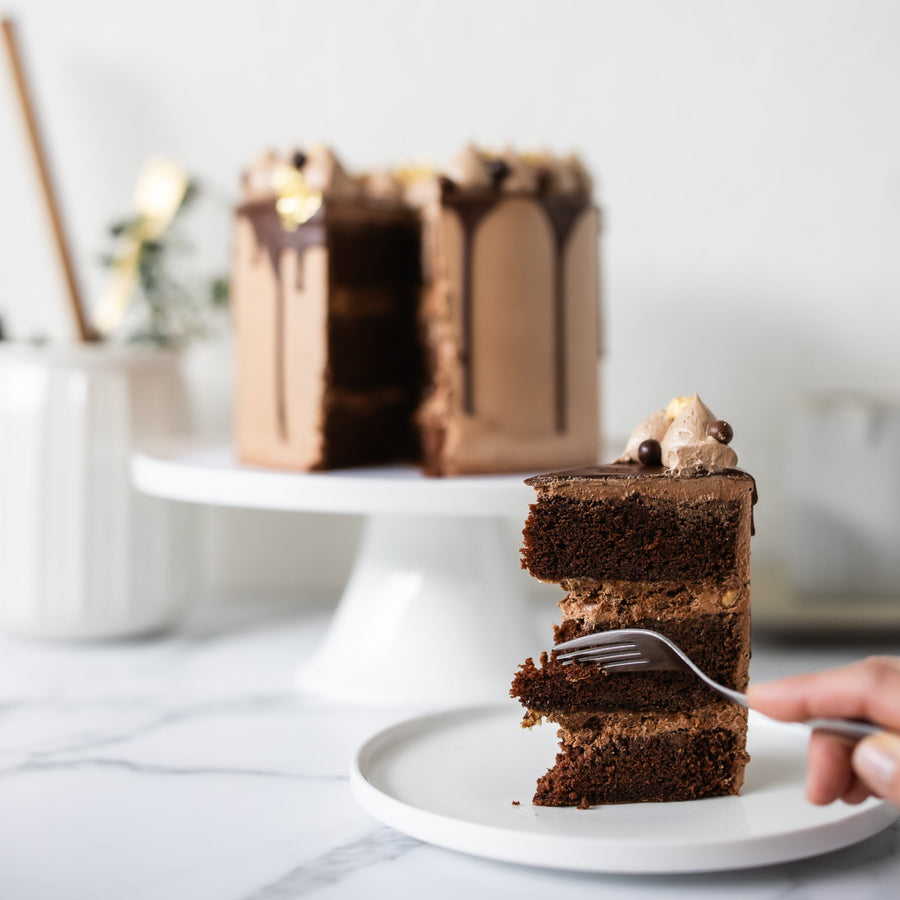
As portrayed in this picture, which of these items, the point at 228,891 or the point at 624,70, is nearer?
the point at 228,891

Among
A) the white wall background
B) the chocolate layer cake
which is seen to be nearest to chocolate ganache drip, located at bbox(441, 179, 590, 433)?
the chocolate layer cake

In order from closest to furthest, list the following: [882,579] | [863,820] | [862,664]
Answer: [862,664]
[863,820]
[882,579]

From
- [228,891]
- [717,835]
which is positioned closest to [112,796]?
[228,891]

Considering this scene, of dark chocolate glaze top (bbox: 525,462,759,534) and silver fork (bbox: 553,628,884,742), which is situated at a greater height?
dark chocolate glaze top (bbox: 525,462,759,534)

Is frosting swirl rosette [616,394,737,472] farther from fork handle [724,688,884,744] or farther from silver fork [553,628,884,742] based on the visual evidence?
fork handle [724,688,884,744]

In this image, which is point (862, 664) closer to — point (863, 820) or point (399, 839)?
point (863, 820)

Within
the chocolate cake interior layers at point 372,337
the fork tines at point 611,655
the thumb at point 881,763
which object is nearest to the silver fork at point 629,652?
the fork tines at point 611,655

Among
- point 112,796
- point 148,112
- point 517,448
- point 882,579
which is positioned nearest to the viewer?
point 112,796
